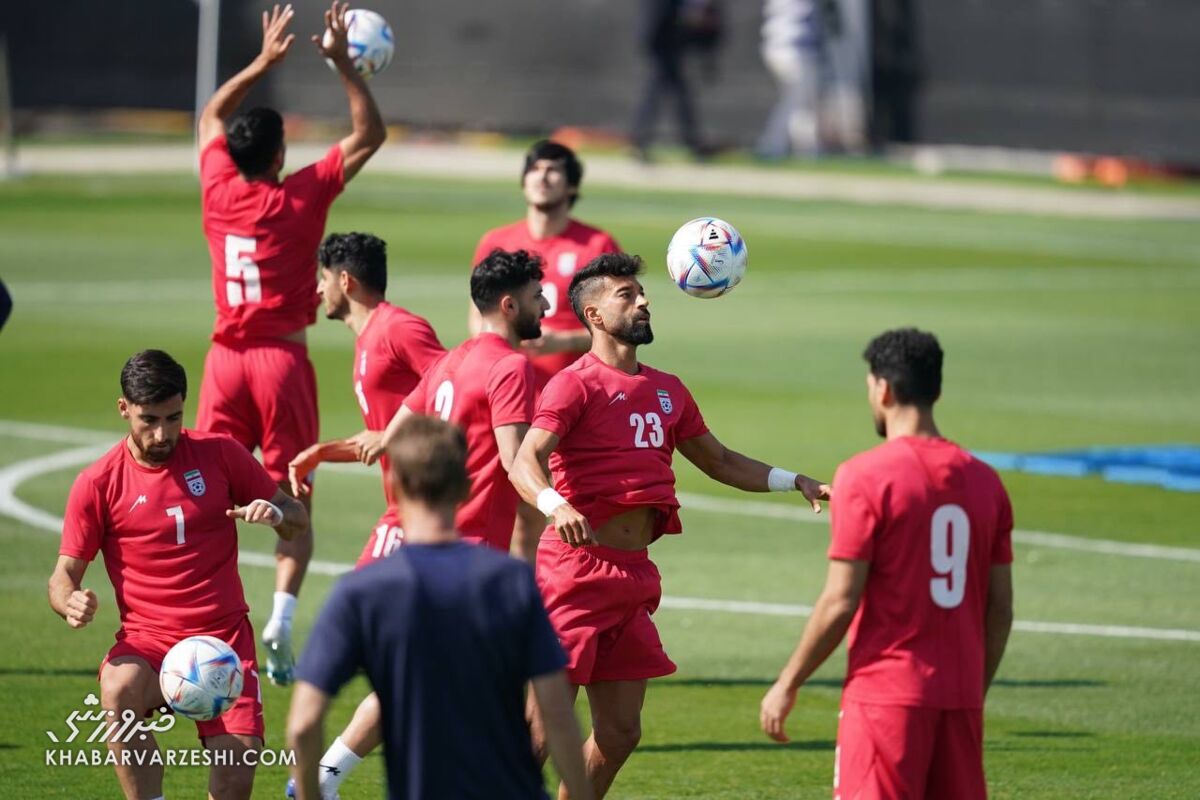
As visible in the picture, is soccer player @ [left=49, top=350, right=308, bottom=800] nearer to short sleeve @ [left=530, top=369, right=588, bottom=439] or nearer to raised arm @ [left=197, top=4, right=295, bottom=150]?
Answer: short sleeve @ [left=530, top=369, right=588, bottom=439]

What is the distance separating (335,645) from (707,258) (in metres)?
4.87

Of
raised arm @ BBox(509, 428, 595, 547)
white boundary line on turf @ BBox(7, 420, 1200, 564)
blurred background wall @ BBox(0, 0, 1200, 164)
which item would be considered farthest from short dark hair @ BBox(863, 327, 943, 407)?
blurred background wall @ BBox(0, 0, 1200, 164)

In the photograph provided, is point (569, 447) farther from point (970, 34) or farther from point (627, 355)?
point (970, 34)

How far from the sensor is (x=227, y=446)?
8.63 m

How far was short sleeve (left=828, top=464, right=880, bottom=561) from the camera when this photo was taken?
6.92 m

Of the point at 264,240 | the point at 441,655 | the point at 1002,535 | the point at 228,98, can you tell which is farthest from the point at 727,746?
the point at 228,98

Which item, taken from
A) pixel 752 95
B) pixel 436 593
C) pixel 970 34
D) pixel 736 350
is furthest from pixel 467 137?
pixel 436 593

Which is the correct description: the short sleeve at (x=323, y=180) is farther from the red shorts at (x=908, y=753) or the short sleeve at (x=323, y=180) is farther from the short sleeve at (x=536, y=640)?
the short sleeve at (x=536, y=640)

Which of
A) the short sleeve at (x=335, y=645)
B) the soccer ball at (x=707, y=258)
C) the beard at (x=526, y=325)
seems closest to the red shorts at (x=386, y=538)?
the beard at (x=526, y=325)

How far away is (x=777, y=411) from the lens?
67.5 feet

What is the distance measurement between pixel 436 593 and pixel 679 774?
4.16 meters

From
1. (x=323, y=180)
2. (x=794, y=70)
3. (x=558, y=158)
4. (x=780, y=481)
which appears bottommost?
(x=780, y=481)

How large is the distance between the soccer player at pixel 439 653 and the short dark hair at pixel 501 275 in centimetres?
314

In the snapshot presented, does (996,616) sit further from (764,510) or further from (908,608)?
(764,510)
